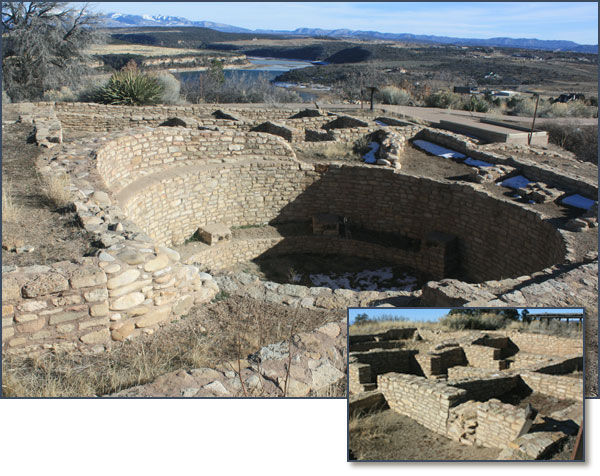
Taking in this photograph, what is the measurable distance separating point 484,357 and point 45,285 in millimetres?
3743

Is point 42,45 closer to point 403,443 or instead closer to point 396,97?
point 396,97

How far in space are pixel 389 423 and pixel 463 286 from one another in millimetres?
3056

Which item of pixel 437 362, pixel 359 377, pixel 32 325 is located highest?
pixel 437 362

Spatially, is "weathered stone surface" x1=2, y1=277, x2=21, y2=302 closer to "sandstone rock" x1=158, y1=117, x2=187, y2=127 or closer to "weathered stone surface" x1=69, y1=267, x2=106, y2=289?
"weathered stone surface" x1=69, y1=267, x2=106, y2=289

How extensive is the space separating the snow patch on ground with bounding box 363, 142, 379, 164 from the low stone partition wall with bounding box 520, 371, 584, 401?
8710 mm

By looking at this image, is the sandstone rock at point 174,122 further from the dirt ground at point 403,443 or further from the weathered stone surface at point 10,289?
the dirt ground at point 403,443

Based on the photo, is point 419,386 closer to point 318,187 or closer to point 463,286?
point 463,286

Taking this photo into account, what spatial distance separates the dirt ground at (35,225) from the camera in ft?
17.9

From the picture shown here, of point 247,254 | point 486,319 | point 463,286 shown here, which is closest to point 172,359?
point 486,319

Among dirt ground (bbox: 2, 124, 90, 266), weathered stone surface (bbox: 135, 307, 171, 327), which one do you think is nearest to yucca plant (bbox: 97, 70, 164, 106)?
dirt ground (bbox: 2, 124, 90, 266)

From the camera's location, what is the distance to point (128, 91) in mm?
16109

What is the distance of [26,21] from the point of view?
67.4 feet

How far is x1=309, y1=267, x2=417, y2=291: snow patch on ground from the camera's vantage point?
33.8 ft

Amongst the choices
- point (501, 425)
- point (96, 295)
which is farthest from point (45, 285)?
point (501, 425)
